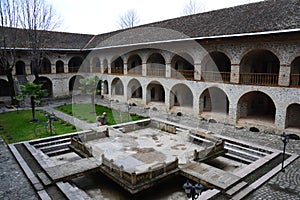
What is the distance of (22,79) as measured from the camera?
25703mm

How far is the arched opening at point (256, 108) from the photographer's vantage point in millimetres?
15961

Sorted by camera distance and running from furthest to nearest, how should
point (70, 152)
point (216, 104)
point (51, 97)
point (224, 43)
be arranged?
point (51, 97)
point (216, 104)
point (224, 43)
point (70, 152)

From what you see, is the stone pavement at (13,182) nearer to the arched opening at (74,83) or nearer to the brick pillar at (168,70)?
the brick pillar at (168,70)

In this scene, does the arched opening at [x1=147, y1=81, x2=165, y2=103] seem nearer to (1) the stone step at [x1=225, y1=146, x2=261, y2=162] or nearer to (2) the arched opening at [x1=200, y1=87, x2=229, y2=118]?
(2) the arched opening at [x1=200, y1=87, x2=229, y2=118]

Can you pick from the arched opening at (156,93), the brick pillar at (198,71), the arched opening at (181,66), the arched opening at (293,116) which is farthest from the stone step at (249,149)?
the arched opening at (156,93)

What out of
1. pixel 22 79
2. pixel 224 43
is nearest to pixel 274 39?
pixel 224 43

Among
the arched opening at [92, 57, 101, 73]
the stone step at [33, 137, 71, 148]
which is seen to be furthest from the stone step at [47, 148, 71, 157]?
the arched opening at [92, 57, 101, 73]

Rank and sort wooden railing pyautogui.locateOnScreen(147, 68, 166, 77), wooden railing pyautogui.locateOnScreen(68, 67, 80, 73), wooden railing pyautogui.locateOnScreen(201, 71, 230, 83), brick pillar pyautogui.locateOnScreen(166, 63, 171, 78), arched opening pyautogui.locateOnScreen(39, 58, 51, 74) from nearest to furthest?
wooden railing pyautogui.locateOnScreen(201, 71, 230, 83)
brick pillar pyautogui.locateOnScreen(166, 63, 171, 78)
wooden railing pyautogui.locateOnScreen(147, 68, 166, 77)
arched opening pyautogui.locateOnScreen(39, 58, 51, 74)
wooden railing pyautogui.locateOnScreen(68, 67, 80, 73)

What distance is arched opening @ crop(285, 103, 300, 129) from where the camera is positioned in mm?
14488

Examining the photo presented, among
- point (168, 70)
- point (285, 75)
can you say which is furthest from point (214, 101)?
point (285, 75)

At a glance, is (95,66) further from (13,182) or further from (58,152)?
(13,182)

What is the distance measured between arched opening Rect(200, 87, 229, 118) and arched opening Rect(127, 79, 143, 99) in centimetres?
854

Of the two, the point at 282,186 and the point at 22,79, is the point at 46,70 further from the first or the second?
the point at 282,186

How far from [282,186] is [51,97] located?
26650mm
